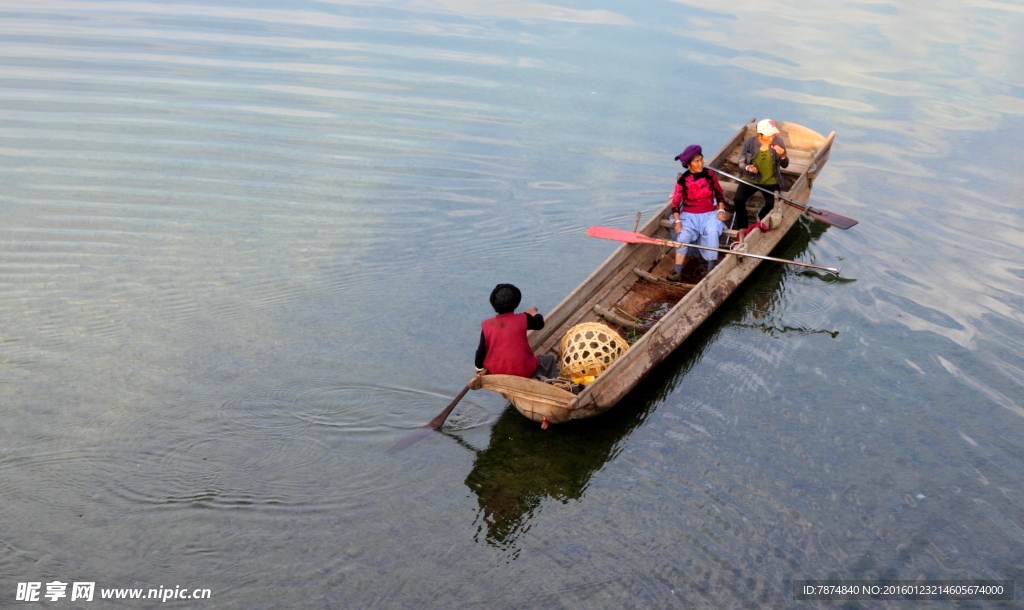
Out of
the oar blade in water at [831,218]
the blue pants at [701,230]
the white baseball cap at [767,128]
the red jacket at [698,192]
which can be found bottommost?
the blue pants at [701,230]

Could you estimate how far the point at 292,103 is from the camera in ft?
45.7

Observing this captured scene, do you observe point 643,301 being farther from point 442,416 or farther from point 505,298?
point 442,416

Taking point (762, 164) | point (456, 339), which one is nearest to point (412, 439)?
point (456, 339)

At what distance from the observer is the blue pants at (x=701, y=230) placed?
9.20 metres

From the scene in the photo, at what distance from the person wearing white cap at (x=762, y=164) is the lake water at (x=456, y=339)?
803 millimetres

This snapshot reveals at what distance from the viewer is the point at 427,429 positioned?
23.5 feet

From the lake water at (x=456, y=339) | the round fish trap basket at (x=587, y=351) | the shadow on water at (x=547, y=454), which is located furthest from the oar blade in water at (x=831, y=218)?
the round fish trap basket at (x=587, y=351)

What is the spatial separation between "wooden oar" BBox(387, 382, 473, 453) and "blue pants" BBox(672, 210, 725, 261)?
3390 mm

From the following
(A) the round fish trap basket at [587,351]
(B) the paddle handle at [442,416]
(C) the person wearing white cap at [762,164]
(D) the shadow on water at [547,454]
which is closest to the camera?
(D) the shadow on water at [547,454]

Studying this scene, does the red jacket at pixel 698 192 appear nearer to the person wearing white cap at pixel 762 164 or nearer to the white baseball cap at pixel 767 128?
the person wearing white cap at pixel 762 164

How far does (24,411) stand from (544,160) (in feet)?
24.5

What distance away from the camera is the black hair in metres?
6.93

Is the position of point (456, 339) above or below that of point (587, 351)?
below

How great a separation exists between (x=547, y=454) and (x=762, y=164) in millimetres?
4734
